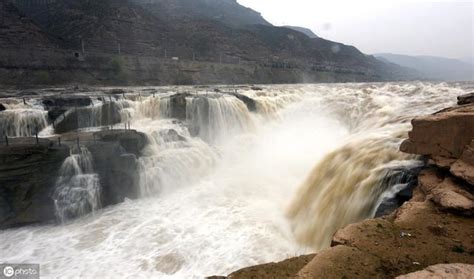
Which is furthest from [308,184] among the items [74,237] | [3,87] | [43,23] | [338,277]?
[43,23]

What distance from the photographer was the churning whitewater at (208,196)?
23.8ft

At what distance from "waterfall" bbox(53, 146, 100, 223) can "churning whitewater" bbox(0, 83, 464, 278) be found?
0.03 m

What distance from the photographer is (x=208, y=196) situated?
1147 centimetres

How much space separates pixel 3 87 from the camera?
27.7 metres

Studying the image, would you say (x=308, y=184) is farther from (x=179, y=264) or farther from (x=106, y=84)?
(x=106, y=84)

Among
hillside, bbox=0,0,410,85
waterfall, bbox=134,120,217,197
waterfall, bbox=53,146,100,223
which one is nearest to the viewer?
waterfall, bbox=53,146,100,223

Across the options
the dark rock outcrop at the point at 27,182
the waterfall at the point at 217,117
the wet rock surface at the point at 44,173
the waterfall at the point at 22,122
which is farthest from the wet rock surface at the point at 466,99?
the waterfall at the point at 22,122

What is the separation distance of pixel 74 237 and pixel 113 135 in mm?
4439

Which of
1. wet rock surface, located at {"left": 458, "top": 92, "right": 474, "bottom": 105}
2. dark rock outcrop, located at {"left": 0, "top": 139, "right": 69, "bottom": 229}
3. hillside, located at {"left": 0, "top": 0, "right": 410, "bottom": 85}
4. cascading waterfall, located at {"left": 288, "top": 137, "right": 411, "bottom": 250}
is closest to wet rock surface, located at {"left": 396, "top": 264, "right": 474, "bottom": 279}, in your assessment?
cascading waterfall, located at {"left": 288, "top": 137, "right": 411, "bottom": 250}

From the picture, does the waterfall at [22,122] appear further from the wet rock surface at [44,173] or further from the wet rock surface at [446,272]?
the wet rock surface at [446,272]

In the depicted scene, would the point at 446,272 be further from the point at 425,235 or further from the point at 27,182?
the point at 27,182

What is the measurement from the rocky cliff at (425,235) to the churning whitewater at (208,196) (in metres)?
1.38

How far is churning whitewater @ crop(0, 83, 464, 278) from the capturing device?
7.27 m

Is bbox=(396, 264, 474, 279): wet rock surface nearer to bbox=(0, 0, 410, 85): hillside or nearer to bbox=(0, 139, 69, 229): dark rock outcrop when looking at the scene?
bbox=(0, 139, 69, 229): dark rock outcrop
